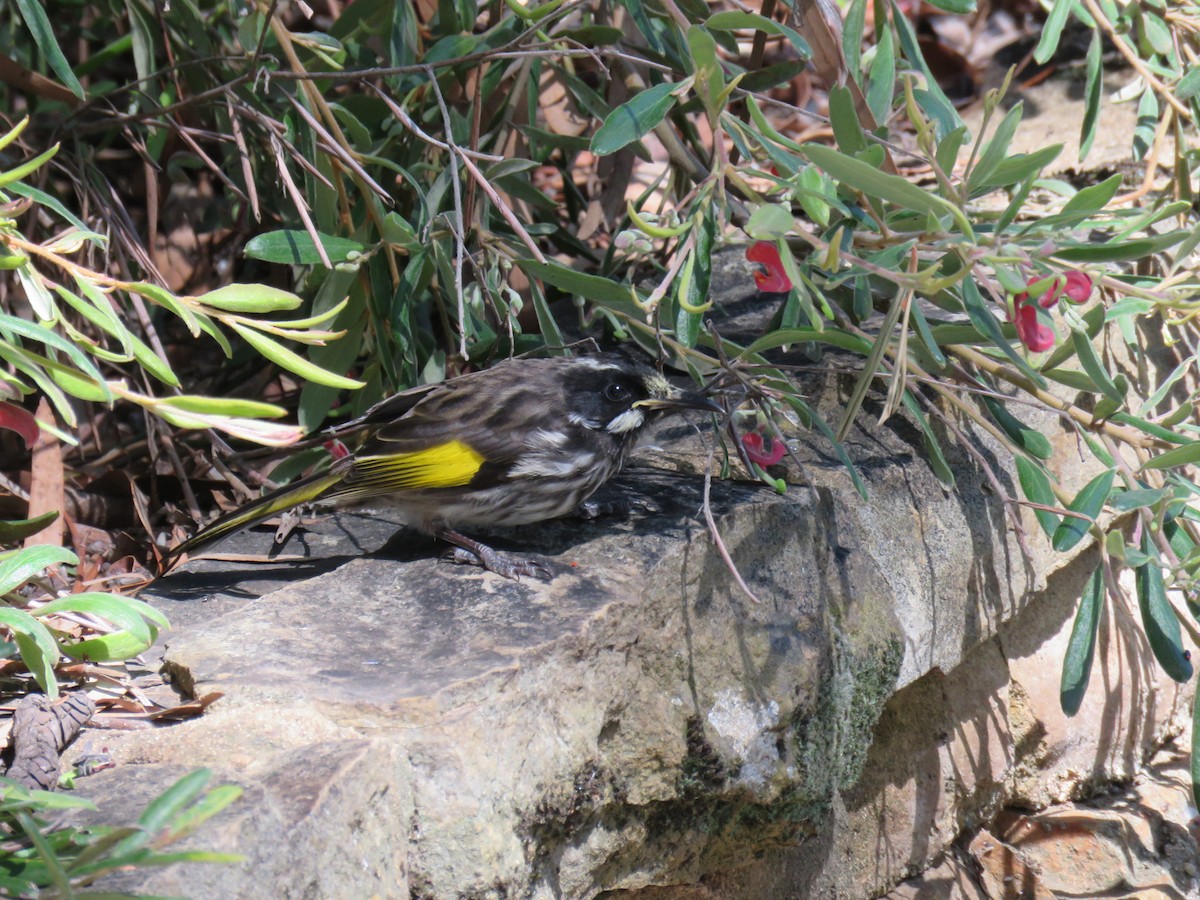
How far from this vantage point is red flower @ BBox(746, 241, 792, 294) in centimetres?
310

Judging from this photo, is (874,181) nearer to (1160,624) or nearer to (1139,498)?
(1139,498)

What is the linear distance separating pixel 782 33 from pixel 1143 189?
204cm

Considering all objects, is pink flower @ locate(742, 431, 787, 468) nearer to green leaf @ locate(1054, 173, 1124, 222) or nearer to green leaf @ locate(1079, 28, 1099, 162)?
green leaf @ locate(1054, 173, 1124, 222)

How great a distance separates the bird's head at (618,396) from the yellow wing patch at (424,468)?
0.36m

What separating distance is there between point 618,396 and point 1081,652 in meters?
1.56

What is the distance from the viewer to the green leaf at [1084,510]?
11.0 ft

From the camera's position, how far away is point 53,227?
496 centimetres

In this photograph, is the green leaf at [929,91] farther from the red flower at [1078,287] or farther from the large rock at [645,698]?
the large rock at [645,698]

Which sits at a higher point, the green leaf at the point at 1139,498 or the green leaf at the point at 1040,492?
the green leaf at the point at 1139,498

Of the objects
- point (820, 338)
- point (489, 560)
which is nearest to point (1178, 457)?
point (820, 338)

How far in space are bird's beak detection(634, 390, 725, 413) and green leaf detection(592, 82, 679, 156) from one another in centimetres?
92

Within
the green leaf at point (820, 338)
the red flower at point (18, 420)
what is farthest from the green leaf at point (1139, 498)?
the red flower at point (18, 420)

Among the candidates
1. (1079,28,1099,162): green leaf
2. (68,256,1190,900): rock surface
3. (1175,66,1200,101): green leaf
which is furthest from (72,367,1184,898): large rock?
(1175,66,1200,101): green leaf

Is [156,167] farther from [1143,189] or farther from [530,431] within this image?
[1143,189]
